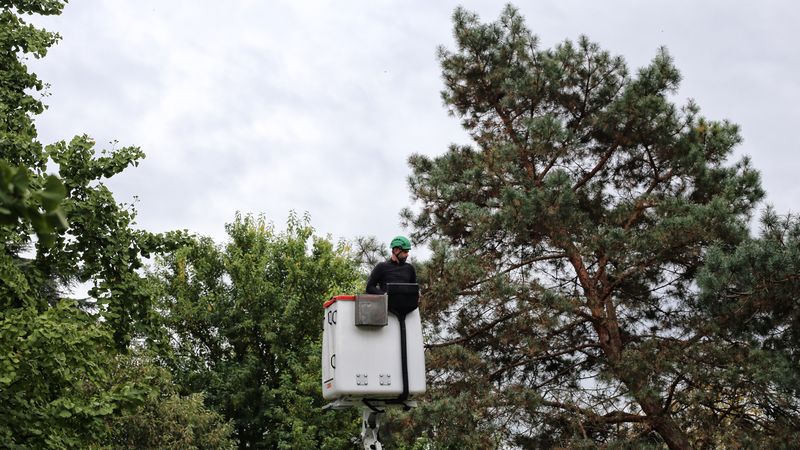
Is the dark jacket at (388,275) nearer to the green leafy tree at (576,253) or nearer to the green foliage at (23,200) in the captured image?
the green foliage at (23,200)

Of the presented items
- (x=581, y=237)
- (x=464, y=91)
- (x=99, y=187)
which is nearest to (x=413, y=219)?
(x=464, y=91)

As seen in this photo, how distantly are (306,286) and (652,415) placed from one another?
15.9m

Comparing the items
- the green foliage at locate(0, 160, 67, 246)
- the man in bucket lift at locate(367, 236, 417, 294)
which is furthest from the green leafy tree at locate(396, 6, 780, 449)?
the green foliage at locate(0, 160, 67, 246)

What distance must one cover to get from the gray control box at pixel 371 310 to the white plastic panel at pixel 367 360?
10cm

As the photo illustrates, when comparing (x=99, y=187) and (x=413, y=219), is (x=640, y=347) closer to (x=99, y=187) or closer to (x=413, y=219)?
(x=413, y=219)

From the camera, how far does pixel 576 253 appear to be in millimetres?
16141

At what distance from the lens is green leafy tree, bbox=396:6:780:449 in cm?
1430

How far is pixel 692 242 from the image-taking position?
14844 mm

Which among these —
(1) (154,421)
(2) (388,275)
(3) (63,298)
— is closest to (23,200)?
(2) (388,275)

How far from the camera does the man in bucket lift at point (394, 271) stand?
6902 mm

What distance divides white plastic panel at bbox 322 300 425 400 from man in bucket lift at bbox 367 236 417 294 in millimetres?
418

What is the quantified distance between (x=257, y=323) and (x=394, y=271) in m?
22.5

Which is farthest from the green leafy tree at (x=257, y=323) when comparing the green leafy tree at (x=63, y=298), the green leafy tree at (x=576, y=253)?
the green leafy tree at (x=63, y=298)

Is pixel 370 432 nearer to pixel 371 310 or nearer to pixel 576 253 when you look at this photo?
pixel 371 310
